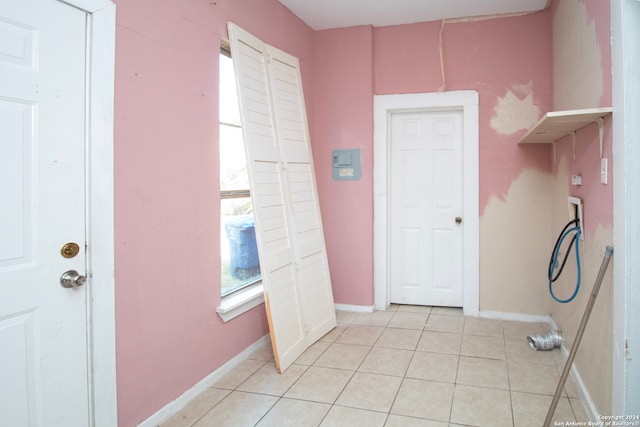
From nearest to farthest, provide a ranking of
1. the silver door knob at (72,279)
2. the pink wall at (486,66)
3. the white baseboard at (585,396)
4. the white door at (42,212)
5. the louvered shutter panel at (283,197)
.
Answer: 1. the white door at (42,212)
2. the silver door knob at (72,279)
3. the white baseboard at (585,396)
4. the louvered shutter panel at (283,197)
5. the pink wall at (486,66)

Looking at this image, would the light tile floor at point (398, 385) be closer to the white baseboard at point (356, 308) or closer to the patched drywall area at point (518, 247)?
the patched drywall area at point (518, 247)

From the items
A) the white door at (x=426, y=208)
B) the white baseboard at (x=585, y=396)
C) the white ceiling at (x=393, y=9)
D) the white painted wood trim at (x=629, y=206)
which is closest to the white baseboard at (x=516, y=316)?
the white door at (x=426, y=208)

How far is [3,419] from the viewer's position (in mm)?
1561

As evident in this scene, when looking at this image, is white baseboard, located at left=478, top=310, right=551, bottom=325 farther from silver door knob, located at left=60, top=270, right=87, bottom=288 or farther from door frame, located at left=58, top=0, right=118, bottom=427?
silver door knob, located at left=60, top=270, right=87, bottom=288

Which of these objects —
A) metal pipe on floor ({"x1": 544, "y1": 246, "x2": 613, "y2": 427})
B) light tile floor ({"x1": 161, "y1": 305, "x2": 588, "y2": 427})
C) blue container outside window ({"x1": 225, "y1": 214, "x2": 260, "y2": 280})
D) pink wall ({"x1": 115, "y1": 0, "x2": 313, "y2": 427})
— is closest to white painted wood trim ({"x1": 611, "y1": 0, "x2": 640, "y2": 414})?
metal pipe on floor ({"x1": 544, "y1": 246, "x2": 613, "y2": 427})

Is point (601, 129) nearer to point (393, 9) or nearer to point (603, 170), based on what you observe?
point (603, 170)

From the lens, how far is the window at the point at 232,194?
117 inches

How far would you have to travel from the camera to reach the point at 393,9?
373cm

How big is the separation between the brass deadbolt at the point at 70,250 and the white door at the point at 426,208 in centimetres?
304

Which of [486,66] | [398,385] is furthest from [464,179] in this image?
[398,385]

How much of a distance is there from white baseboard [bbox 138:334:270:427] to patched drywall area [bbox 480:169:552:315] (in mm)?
2134

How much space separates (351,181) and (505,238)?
1475 mm

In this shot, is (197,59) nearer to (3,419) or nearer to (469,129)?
(3,419)

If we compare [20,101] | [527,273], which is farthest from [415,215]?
[20,101]
